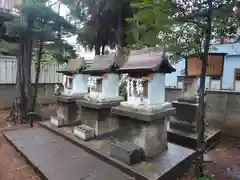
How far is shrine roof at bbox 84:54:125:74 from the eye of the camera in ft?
17.1

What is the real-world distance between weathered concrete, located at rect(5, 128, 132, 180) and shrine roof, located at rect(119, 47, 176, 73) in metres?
2.25

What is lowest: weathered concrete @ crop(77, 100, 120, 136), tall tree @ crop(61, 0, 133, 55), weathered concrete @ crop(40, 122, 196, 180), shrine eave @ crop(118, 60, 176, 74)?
weathered concrete @ crop(40, 122, 196, 180)

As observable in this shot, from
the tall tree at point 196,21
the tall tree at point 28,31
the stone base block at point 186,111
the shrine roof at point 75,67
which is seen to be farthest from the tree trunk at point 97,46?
the tall tree at point 196,21

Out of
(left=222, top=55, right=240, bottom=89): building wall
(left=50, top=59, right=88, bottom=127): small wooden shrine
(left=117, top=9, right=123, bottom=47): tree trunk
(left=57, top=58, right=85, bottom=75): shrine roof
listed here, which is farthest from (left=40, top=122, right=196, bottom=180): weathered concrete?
(left=222, top=55, right=240, bottom=89): building wall

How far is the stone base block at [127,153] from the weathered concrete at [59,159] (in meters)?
0.26

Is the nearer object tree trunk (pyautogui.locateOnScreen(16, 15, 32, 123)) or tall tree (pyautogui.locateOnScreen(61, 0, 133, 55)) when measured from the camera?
tree trunk (pyautogui.locateOnScreen(16, 15, 32, 123))

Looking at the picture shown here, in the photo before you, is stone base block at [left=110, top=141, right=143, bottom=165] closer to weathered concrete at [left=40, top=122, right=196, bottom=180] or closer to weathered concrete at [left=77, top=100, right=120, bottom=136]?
weathered concrete at [left=40, top=122, right=196, bottom=180]

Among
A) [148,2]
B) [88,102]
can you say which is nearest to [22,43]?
[88,102]

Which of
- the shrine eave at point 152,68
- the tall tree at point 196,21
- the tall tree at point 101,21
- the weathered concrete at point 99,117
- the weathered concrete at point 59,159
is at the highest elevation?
the tall tree at point 101,21

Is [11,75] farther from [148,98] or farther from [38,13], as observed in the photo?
[148,98]

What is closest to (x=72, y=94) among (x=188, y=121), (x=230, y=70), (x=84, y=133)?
(x=84, y=133)

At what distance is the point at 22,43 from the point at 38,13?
1.59 m

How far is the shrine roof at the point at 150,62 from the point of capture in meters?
3.93

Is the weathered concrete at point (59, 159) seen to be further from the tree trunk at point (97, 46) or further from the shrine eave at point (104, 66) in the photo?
the tree trunk at point (97, 46)
